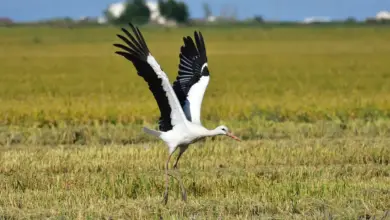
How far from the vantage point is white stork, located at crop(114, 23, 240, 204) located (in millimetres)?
10742

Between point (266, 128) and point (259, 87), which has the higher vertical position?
point (266, 128)

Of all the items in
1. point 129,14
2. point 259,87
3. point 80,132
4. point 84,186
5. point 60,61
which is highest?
point 84,186

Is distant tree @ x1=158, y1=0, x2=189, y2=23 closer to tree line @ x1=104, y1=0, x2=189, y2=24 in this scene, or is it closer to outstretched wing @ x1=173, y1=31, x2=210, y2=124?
tree line @ x1=104, y1=0, x2=189, y2=24

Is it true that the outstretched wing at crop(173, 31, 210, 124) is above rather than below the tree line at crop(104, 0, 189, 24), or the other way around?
above

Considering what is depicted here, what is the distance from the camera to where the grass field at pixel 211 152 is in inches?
380

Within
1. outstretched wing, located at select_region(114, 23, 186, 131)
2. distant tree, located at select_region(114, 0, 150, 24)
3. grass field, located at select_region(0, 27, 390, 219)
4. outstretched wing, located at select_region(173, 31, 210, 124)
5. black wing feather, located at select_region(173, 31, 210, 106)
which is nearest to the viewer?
grass field, located at select_region(0, 27, 390, 219)

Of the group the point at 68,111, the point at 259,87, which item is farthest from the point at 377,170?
the point at 259,87

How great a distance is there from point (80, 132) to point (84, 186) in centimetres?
606

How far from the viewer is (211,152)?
14.3 metres

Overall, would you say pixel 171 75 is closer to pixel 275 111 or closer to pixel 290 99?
pixel 290 99

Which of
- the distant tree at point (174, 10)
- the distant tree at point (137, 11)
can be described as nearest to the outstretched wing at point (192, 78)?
the distant tree at point (137, 11)

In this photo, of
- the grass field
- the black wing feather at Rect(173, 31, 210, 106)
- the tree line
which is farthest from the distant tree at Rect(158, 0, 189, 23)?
the black wing feather at Rect(173, 31, 210, 106)

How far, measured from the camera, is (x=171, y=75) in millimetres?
→ 36562

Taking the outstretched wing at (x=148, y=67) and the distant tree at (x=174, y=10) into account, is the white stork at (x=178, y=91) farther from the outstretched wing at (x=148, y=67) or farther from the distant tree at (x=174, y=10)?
the distant tree at (x=174, y=10)
